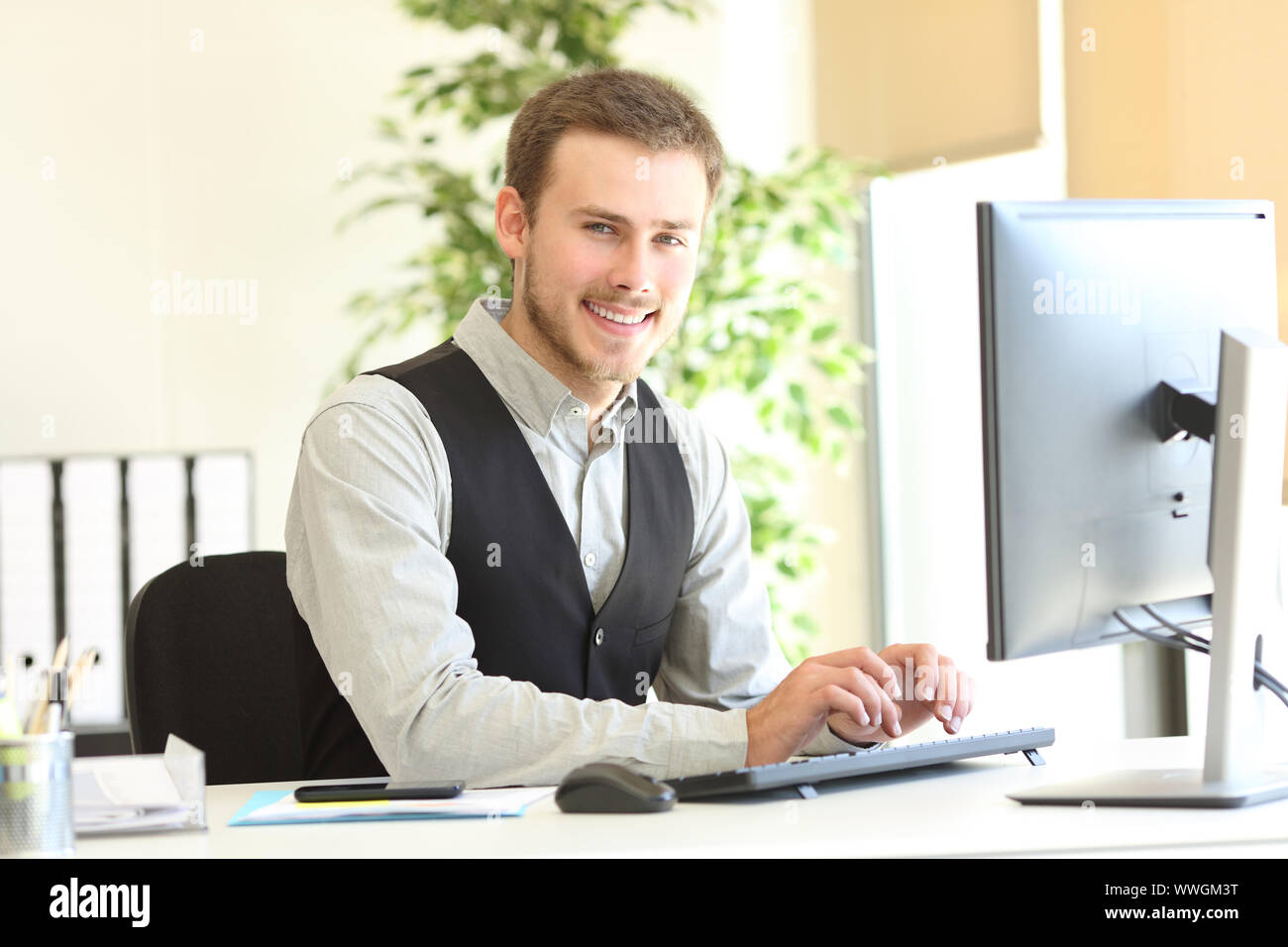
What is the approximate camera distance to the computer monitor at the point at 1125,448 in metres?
1.13

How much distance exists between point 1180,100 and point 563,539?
6.00ft

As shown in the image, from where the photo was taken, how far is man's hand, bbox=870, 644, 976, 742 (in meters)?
1.39

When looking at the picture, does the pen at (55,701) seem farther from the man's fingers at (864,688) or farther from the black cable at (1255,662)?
the black cable at (1255,662)

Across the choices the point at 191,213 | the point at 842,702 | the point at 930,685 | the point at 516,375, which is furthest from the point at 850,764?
the point at 191,213

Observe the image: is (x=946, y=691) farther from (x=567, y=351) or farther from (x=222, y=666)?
(x=222, y=666)

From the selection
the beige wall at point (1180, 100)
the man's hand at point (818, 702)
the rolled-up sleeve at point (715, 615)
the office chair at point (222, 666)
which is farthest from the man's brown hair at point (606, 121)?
the beige wall at point (1180, 100)

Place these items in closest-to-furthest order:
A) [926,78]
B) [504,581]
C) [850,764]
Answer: [850,764], [504,581], [926,78]

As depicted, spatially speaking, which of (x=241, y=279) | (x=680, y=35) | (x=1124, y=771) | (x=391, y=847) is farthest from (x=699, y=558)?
(x=680, y=35)

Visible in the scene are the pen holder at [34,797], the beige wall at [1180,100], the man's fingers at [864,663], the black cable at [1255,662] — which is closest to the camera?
the pen holder at [34,797]

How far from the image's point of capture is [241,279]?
3818mm

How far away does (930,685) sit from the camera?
139cm

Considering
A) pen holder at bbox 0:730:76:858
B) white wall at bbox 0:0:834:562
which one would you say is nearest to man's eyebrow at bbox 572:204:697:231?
pen holder at bbox 0:730:76:858

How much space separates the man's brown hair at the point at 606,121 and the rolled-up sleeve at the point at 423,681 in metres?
0.45
